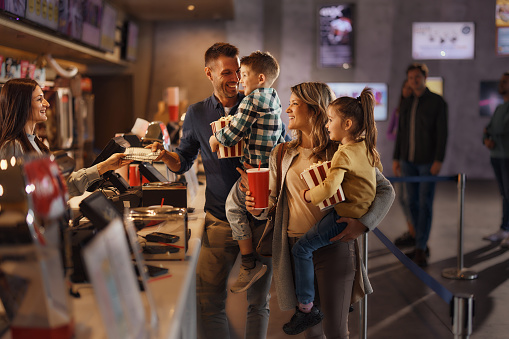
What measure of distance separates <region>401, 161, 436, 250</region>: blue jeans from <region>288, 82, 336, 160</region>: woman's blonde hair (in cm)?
331

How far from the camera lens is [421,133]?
5.73 metres

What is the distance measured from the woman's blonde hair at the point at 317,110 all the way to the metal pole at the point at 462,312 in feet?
3.34

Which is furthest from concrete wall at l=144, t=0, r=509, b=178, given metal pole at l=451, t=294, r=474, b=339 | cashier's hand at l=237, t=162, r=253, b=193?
metal pole at l=451, t=294, r=474, b=339

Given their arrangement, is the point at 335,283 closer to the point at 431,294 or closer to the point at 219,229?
the point at 219,229

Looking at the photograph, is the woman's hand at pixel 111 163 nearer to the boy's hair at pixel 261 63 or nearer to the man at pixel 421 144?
the boy's hair at pixel 261 63

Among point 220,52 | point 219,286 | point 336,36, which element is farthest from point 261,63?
point 336,36

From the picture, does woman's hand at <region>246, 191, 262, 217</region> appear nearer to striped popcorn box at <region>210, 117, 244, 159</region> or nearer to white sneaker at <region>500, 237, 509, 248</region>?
striped popcorn box at <region>210, 117, 244, 159</region>

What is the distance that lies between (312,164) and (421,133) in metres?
3.56

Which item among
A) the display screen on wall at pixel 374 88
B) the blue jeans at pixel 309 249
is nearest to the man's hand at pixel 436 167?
the blue jeans at pixel 309 249

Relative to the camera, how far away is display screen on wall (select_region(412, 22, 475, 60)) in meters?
11.6

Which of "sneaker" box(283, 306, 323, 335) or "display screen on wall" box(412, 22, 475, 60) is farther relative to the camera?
"display screen on wall" box(412, 22, 475, 60)

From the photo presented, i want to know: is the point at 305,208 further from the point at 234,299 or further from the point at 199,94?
the point at 199,94

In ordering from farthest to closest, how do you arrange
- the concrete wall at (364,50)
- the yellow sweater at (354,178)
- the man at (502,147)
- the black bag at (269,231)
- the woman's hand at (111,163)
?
the concrete wall at (364,50)
the man at (502,147)
the woman's hand at (111,163)
the black bag at (269,231)
the yellow sweater at (354,178)

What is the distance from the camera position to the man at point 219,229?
117 inches
